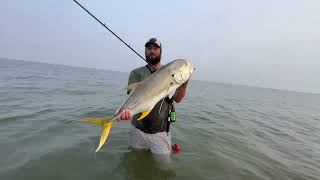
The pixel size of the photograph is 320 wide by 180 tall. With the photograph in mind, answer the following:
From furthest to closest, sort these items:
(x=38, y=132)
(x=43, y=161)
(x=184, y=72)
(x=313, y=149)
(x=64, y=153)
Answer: (x=313, y=149), (x=38, y=132), (x=64, y=153), (x=43, y=161), (x=184, y=72)

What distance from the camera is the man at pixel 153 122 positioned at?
18.7 ft

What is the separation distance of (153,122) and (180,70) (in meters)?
2.13

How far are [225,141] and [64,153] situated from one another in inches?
240

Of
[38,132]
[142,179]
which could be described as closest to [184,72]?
[142,179]

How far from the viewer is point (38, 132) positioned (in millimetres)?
8828

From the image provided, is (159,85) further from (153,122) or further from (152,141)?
(152,141)

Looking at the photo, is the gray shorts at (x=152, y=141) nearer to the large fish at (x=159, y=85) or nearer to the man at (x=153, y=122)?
the man at (x=153, y=122)

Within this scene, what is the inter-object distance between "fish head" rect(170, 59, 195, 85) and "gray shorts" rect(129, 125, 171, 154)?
2.19 metres

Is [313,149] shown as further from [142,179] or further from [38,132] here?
[38,132]

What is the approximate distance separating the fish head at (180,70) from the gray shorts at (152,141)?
2.19 meters

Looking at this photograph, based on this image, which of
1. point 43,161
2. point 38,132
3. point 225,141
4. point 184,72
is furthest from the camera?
point 225,141

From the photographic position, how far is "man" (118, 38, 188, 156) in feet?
18.7

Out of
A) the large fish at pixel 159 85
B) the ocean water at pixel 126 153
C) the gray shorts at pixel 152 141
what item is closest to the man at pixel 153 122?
the gray shorts at pixel 152 141

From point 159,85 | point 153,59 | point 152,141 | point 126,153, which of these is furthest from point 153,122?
point 126,153
